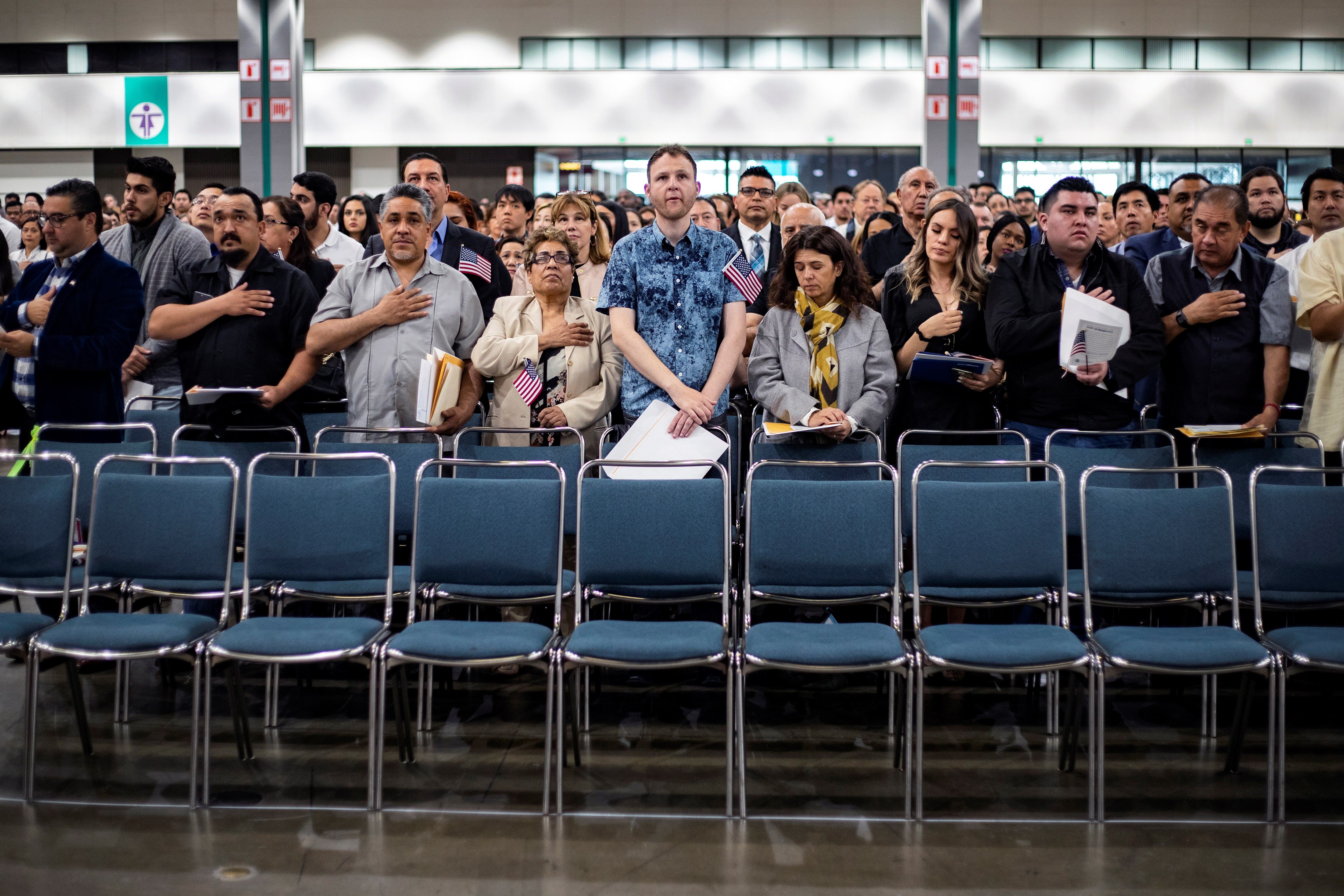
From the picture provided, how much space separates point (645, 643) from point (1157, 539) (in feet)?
5.71

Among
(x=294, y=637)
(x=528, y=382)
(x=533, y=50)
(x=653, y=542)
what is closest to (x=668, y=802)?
(x=653, y=542)

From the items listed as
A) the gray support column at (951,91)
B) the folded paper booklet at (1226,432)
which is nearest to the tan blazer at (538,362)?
the folded paper booklet at (1226,432)

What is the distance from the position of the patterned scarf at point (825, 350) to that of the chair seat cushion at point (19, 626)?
283 cm

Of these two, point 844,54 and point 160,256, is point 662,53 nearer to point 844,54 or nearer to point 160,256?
point 844,54

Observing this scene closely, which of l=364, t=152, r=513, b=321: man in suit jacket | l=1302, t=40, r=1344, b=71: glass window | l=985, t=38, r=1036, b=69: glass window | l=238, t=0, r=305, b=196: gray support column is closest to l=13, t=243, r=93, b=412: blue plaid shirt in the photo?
l=364, t=152, r=513, b=321: man in suit jacket

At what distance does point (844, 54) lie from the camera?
53.7 ft

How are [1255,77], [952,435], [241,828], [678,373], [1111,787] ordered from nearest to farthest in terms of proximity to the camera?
[241,828] → [1111,787] → [678,373] → [952,435] → [1255,77]

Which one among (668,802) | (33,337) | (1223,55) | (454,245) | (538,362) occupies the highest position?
(1223,55)

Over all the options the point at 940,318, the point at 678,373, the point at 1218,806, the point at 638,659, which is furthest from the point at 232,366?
the point at 1218,806

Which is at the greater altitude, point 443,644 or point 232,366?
point 232,366

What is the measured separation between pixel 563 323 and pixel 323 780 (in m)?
1.96

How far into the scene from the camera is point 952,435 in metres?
4.54

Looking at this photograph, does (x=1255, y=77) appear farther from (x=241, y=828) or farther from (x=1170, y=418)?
(x=241, y=828)

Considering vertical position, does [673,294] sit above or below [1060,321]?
above
